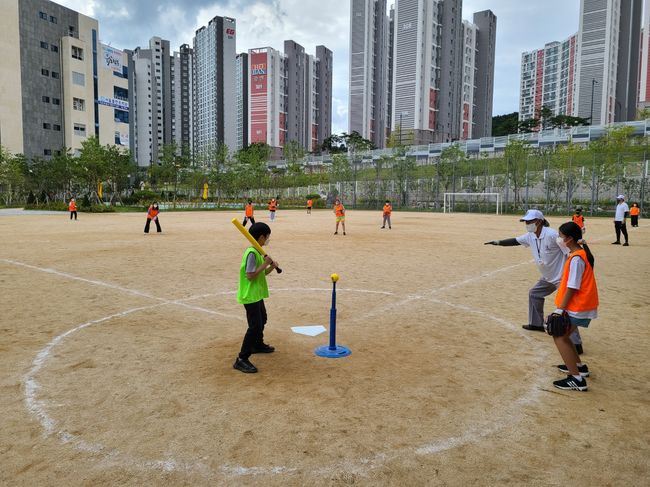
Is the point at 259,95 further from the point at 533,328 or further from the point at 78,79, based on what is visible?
the point at 533,328

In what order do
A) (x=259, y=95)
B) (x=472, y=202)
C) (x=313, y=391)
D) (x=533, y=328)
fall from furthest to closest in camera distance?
(x=259, y=95) → (x=472, y=202) → (x=533, y=328) → (x=313, y=391)

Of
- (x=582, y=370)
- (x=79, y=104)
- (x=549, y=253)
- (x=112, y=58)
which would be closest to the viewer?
(x=582, y=370)

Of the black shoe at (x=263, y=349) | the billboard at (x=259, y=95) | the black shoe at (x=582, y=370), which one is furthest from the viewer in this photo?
the billboard at (x=259, y=95)

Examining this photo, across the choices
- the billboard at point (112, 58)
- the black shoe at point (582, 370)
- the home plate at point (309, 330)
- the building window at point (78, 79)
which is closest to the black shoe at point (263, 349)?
the home plate at point (309, 330)

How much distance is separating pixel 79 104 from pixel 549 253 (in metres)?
94.4

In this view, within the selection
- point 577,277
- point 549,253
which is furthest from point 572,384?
point 549,253

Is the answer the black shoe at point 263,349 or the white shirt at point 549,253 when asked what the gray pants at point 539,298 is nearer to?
the white shirt at point 549,253

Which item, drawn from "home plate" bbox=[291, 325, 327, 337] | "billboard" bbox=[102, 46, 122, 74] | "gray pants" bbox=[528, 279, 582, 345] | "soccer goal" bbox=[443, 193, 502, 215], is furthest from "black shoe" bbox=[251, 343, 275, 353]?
"billboard" bbox=[102, 46, 122, 74]

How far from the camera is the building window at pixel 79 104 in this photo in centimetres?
8406

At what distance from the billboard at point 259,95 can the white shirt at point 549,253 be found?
137 m

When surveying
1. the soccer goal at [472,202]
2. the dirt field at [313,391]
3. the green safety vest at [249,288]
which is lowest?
the dirt field at [313,391]

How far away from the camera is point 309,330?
7449 millimetres

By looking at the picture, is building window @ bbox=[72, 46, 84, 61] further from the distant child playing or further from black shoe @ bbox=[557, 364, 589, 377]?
black shoe @ bbox=[557, 364, 589, 377]

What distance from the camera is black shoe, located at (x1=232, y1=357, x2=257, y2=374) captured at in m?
5.70
